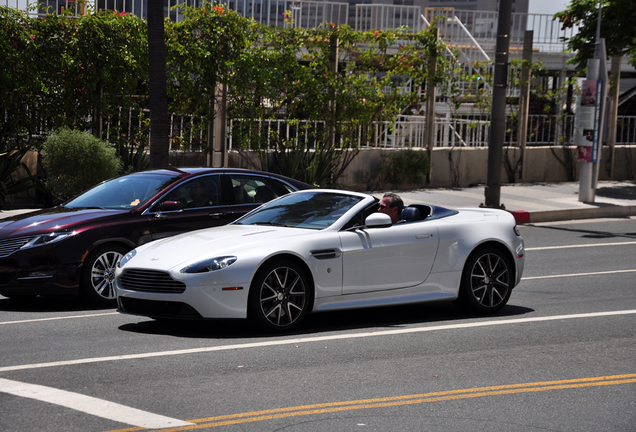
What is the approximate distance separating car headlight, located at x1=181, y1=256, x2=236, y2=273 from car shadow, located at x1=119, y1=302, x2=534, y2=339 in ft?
2.05

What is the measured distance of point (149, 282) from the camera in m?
7.27

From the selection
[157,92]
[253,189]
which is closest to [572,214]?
[157,92]

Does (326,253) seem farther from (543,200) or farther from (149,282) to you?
(543,200)

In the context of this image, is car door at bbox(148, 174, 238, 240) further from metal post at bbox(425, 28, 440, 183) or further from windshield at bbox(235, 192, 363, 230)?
metal post at bbox(425, 28, 440, 183)

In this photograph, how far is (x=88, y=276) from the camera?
8.48 metres

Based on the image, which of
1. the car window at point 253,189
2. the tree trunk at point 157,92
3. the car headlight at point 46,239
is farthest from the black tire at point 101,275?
the tree trunk at point 157,92

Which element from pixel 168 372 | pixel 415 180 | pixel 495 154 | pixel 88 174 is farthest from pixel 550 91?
pixel 168 372

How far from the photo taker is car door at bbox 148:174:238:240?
30.0 ft

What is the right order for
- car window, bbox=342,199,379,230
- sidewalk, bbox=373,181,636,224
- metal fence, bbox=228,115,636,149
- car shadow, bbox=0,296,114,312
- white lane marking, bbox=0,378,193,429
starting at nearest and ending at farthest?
1. white lane marking, bbox=0,378,193,429
2. car window, bbox=342,199,379,230
3. car shadow, bbox=0,296,114,312
4. sidewalk, bbox=373,181,636,224
5. metal fence, bbox=228,115,636,149

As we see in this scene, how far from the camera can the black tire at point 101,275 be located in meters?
8.49

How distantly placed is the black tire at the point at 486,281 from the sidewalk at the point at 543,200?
29.3 ft

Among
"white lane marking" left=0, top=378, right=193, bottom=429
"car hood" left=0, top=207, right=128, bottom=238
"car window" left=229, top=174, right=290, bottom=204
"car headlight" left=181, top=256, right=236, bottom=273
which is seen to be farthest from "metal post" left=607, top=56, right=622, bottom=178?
"white lane marking" left=0, top=378, right=193, bottom=429

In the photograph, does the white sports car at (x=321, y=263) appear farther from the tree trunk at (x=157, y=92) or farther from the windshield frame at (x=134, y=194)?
the tree trunk at (x=157, y=92)

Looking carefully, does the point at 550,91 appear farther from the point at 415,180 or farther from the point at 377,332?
the point at 377,332
